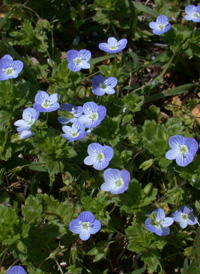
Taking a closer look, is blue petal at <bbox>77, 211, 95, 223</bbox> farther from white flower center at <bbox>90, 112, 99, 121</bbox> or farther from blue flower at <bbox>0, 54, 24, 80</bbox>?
blue flower at <bbox>0, 54, 24, 80</bbox>

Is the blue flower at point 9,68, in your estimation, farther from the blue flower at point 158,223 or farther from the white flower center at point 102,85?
the blue flower at point 158,223

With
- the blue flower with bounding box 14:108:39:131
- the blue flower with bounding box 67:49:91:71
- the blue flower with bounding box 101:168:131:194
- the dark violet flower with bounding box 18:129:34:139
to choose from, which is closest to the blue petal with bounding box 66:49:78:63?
the blue flower with bounding box 67:49:91:71

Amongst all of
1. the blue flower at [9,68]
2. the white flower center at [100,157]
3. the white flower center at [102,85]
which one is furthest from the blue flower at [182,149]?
the blue flower at [9,68]

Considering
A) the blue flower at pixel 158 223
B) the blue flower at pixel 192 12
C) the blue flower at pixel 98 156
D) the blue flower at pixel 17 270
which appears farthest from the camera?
the blue flower at pixel 192 12

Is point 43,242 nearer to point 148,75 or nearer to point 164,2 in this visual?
point 148,75

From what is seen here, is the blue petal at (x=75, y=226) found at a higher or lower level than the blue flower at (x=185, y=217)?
higher

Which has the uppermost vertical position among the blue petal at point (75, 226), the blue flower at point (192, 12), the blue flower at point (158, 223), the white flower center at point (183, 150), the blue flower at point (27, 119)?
the blue flower at point (192, 12)

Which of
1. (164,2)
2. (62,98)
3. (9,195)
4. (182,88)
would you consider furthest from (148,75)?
(9,195)
